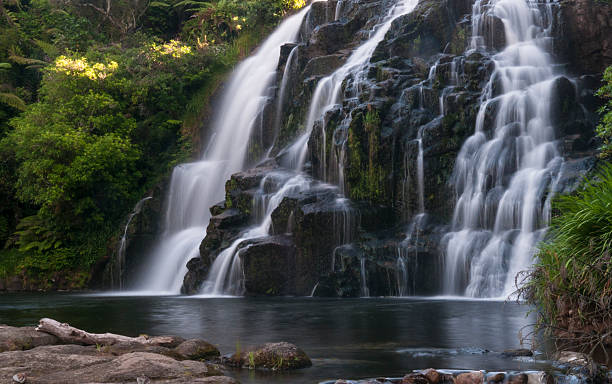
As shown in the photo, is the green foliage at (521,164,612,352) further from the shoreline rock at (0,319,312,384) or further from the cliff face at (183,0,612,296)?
the cliff face at (183,0,612,296)

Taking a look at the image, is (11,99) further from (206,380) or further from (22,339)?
(206,380)

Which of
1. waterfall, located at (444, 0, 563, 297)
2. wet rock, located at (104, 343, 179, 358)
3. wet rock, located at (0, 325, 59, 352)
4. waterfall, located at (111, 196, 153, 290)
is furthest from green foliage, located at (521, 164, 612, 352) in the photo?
waterfall, located at (111, 196, 153, 290)

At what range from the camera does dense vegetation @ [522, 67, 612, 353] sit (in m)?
8.91

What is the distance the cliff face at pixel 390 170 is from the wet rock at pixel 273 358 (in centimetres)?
1193

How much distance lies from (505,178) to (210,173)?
1401 cm

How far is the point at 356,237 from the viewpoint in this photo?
22.2 m

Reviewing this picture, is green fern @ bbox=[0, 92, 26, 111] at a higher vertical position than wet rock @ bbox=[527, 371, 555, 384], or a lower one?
higher

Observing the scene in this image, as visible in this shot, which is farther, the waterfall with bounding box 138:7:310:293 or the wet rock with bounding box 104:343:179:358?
the waterfall with bounding box 138:7:310:293

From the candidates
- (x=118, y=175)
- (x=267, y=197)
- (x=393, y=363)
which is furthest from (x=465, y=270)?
(x=118, y=175)

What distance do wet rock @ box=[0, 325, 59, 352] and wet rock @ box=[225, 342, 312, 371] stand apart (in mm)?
2782

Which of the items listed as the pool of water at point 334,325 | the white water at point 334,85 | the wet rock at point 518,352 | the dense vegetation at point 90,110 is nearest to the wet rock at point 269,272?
the pool of water at point 334,325

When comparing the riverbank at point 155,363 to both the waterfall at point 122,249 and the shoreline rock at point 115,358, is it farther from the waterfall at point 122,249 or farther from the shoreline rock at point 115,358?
the waterfall at point 122,249

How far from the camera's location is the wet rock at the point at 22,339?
376 inches

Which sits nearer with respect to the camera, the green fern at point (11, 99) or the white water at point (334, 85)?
the white water at point (334, 85)
